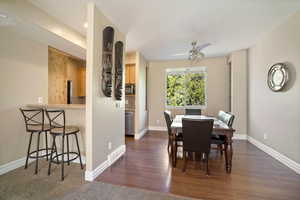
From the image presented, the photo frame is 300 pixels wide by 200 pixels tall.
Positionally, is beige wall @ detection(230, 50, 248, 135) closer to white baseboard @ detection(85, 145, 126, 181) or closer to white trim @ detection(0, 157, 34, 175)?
white baseboard @ detection(85, 145, 126, 181)

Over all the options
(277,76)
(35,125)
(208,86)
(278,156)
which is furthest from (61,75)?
(278,156)

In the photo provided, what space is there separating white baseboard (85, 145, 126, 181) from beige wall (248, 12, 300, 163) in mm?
3298

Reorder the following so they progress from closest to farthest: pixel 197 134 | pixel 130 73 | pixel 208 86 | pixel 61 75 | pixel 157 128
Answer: pixel 197 134 → pixel 61 75 → pixel 130 73 → pixel 208 86 → pixel 157 128

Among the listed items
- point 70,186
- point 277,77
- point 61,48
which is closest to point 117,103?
point 70,186

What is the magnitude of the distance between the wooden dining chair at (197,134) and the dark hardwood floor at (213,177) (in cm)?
33

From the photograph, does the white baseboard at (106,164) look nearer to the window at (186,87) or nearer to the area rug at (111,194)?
the area rug at (111,194)

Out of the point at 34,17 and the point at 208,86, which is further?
the point at 208,86

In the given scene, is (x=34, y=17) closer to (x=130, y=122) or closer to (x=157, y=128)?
(x=130, y=122)

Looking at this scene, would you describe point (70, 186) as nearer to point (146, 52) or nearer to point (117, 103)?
point (117, 103)

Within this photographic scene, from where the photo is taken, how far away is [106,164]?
8.29 feet

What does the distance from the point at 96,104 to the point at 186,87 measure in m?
4.03

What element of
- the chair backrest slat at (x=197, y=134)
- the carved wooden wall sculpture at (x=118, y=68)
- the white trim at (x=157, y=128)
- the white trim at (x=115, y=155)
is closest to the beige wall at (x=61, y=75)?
the carved wooden wall sculpture at (x=118, y=68)

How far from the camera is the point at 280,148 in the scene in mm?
2863

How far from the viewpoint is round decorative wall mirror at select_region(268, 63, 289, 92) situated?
2709 millimetres
